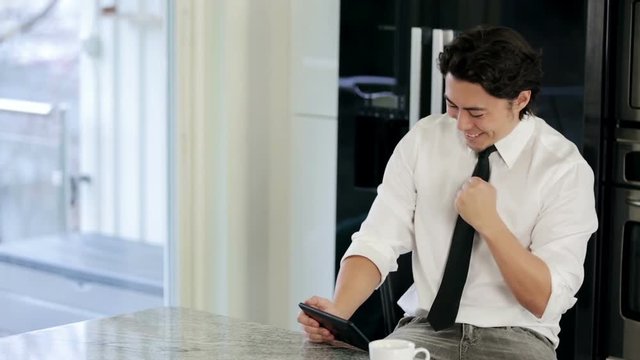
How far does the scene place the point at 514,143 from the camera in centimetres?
246

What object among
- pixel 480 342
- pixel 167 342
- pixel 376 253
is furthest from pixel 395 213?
pixel 167 342

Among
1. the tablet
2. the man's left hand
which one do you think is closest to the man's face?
the man's left hand

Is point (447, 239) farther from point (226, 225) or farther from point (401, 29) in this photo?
point (226, 225)

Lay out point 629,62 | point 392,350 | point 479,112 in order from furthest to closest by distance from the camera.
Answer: point 629,62
point 479,112
point 392,350

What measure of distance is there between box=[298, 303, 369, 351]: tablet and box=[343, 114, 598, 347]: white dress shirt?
0.41 metres

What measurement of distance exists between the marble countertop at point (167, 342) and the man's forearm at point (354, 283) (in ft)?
1.01

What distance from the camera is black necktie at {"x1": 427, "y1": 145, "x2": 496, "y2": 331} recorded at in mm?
2367

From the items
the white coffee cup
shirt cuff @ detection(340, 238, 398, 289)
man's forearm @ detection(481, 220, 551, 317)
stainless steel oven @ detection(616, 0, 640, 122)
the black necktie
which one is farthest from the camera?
stainless steel oven @ detection(616, 0, 640, 122)

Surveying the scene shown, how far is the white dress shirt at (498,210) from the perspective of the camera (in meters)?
2.37

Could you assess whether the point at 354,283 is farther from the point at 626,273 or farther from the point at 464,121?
the point at 626,273

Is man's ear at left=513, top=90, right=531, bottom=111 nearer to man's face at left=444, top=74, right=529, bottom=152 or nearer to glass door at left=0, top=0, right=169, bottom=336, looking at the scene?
man's face at left=444, top=74, right=529, bottom=152

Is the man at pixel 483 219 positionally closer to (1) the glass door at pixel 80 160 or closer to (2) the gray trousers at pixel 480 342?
(2) the gray trousers at pixel 480 342

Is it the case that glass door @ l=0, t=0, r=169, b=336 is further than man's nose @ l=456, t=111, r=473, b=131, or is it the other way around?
glass door @ l=0, t=0, r=169, b=336

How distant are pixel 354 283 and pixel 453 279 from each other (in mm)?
240
